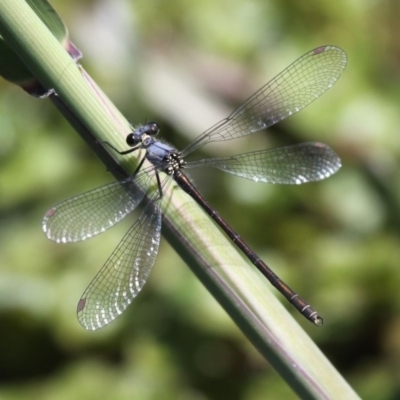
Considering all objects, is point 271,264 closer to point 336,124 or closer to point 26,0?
point 336,124

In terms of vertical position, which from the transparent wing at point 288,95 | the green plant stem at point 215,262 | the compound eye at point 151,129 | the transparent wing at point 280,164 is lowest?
the green plant stem at point 215,262

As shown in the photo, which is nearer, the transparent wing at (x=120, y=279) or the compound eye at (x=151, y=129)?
the transparent wing at (x=120, y=279)

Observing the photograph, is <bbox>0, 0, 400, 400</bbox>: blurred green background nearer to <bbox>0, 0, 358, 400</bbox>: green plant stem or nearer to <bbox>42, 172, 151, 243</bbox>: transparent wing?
<bbox>42, 172, 151, 243</bbox>: transparent wing

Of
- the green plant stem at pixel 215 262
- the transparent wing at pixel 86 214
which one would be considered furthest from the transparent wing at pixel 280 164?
the green plant stem at pixel 215 262

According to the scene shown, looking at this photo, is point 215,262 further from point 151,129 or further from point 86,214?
point 151,129

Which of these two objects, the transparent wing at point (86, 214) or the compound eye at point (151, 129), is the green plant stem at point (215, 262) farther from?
the compound eye at point (151, 129)

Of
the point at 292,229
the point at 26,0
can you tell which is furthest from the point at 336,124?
the point at 26,0
